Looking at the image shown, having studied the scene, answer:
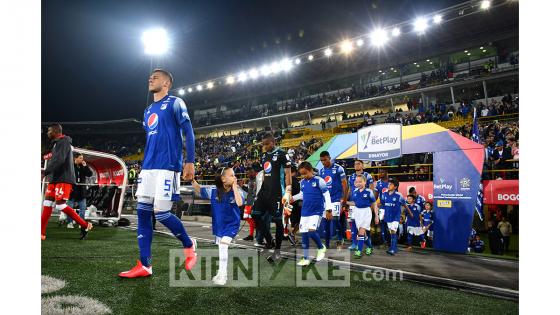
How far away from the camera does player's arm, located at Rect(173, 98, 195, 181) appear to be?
3.80 metres

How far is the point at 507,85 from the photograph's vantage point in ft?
81.4

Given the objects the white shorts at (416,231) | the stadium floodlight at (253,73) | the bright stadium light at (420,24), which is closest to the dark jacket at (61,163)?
the white shorts at (416,231)

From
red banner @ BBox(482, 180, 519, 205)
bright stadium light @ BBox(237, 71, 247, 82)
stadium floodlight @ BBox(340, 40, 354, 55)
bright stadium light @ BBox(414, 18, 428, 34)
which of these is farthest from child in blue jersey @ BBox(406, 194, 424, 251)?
bright stadium light @ BBox(237, 71, 247, 82)

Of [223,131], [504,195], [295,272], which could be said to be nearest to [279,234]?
[295,272]

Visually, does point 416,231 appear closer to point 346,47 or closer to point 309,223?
point 309,223

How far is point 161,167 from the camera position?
3953mm

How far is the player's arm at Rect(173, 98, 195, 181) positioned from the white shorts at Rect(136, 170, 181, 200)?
9.5 inches

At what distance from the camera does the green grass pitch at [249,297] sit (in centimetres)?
320

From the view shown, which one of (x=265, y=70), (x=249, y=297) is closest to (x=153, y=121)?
(x=249, y=297)

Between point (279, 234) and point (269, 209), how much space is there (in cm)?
48

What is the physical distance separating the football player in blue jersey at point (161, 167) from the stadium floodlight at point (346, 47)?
2953cm

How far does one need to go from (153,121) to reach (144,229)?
1.23 metres

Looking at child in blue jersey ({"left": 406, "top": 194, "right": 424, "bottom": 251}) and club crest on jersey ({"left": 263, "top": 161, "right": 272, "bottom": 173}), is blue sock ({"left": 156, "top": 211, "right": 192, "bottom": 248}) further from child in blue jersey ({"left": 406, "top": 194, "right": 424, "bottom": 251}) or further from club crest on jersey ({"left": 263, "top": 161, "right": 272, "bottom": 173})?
child in blue jersey ({"left": 406, "top": 194, "right": 424, "bottom": 251})

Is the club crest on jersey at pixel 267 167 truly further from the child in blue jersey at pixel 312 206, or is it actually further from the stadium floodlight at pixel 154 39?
the stadium floodlight at pixel 154 39
